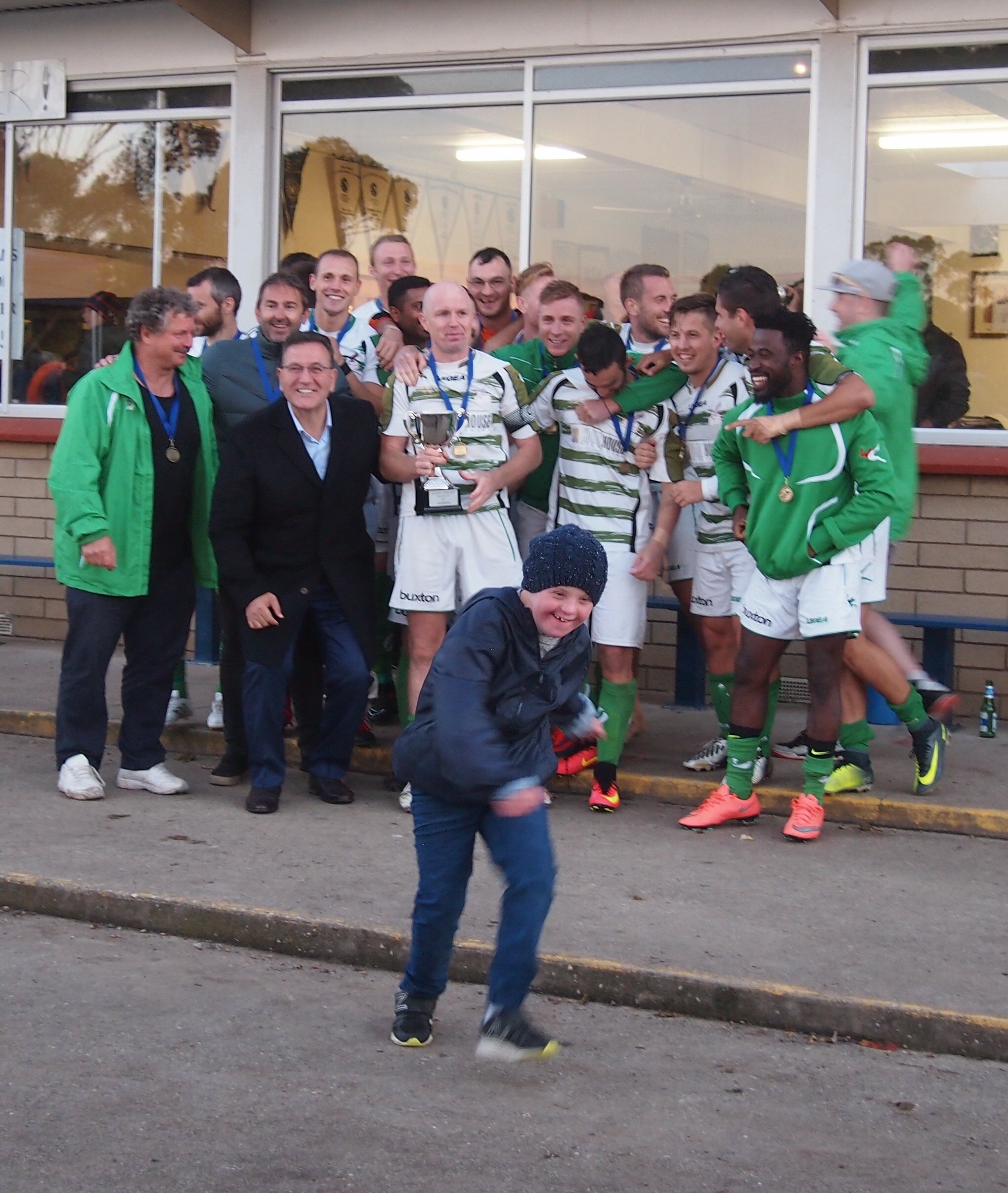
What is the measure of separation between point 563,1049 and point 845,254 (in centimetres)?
582

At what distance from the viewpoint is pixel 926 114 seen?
9031mm

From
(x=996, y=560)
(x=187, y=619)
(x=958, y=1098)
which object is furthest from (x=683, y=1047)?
(x=996, y=560)

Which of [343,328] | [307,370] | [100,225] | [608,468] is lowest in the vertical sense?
[608,468]

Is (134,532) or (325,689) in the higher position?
(134,532)

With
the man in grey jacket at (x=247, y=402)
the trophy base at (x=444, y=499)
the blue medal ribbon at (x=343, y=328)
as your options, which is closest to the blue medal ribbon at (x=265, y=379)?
the man in grey jacket at (x=247, y=402)

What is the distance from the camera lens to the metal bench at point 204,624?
32.6 feet

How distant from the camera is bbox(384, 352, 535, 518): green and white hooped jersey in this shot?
22.6ft

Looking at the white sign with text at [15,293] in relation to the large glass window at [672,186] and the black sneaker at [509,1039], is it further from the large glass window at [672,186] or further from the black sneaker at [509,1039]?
the black sneaker at [509,1039]

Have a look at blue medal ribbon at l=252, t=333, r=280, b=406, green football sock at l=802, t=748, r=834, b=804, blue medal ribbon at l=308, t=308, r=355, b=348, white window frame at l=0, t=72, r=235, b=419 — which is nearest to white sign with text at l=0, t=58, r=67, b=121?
white window frame at l=0, t=72, r=235, b=419

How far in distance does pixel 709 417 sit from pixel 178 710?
10.9 ft

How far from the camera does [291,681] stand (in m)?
7.20

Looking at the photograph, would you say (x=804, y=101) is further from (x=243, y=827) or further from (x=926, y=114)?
(x=243, y=827)

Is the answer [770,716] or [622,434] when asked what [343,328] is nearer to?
[622,434]

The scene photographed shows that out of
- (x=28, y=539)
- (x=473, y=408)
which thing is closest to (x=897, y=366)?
(x=473, y=408)
